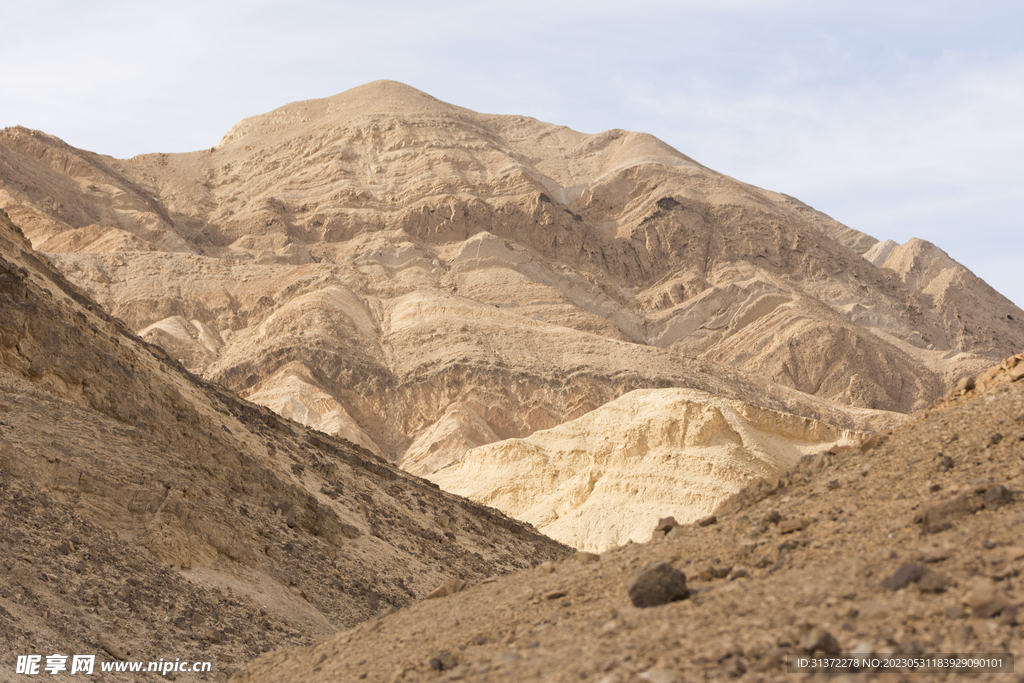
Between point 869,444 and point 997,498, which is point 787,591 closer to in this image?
point 997,498

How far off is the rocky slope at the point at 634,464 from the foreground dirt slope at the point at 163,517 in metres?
10.2

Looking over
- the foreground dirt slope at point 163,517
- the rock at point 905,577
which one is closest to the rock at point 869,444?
the rock at point 905,577

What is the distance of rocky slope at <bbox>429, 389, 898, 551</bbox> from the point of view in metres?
31.7

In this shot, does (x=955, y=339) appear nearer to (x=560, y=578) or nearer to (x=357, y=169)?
(x=357, y=169)

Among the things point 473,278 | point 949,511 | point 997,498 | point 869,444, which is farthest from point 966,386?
point 473,278

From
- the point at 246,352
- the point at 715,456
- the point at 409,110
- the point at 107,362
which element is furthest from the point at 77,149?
the point at 107,362

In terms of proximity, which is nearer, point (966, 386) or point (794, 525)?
point (794, 525)

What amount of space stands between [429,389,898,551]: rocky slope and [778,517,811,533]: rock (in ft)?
73.5

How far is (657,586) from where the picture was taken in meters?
7.04

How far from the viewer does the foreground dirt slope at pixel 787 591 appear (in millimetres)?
5777

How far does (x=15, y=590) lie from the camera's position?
36.2 feet

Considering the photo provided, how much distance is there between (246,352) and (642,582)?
54.2 metres
